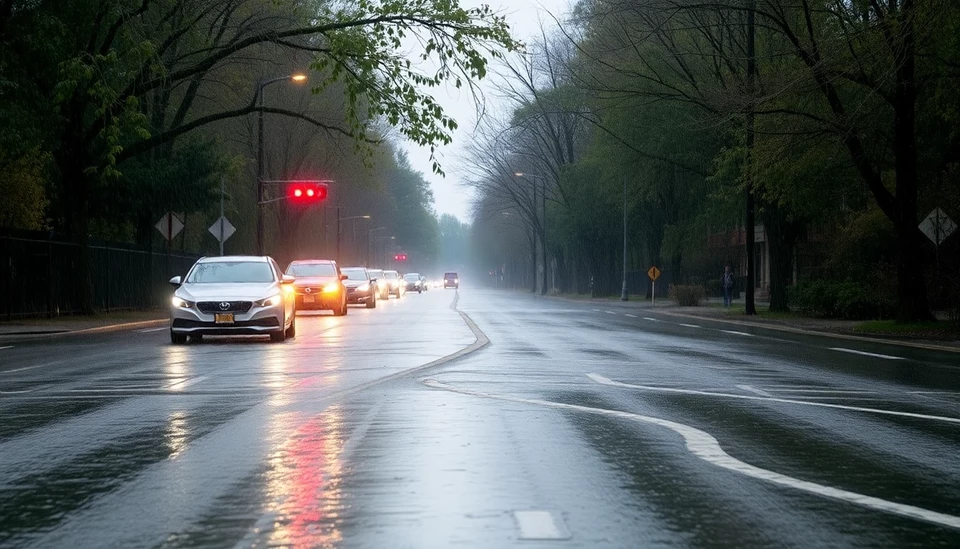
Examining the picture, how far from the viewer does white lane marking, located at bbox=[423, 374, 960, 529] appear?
24.0 feet

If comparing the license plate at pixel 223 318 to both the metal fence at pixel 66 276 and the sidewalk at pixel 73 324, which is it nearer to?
the sidewalk at pixel 73 324

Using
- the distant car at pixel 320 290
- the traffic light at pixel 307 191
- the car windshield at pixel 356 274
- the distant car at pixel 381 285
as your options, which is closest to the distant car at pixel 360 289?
the car windshield at pixel 356 274

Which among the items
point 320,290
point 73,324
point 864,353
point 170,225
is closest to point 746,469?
point 864,353

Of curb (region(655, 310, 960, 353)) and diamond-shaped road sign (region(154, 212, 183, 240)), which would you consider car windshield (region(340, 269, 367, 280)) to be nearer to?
diamond-shaped road sign (region(154, 212, 183, 240))

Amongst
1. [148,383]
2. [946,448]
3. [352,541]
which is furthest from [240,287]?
[352,541]

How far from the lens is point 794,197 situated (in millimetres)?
37875

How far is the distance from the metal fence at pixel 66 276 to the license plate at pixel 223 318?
12064 mm

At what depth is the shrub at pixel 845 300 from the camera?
38.0 m

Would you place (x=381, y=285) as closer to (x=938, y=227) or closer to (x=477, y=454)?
(x=938, y=227)

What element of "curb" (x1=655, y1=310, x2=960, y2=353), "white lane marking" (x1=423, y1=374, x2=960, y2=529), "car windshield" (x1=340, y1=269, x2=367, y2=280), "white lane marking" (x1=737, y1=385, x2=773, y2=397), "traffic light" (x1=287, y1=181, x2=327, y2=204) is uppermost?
"traffic light" (x1=287, y1=181, x2=327, y2=204)

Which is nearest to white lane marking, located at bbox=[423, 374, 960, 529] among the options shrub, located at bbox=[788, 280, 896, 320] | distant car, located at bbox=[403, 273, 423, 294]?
shrub, located at bbox=[788, 280, 896, 320]

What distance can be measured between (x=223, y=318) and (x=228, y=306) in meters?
0.25

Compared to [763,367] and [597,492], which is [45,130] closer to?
[763,367]

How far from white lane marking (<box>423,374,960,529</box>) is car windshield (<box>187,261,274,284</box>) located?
14.2m
